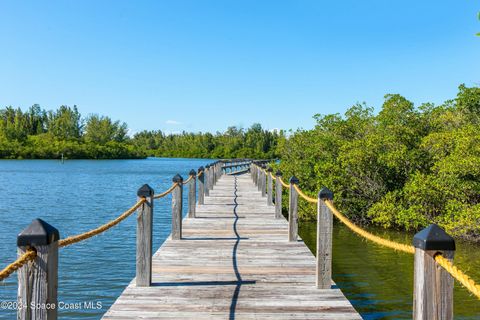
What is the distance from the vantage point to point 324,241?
18.6 ft

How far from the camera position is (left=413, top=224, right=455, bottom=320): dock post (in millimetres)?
2531

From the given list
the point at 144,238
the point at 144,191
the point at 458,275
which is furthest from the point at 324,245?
the point at 458,275

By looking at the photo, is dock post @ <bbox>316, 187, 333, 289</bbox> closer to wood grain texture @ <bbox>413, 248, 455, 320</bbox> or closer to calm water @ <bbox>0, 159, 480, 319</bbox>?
calm water @ <bbox>0, 159, 480, 319</bbox>

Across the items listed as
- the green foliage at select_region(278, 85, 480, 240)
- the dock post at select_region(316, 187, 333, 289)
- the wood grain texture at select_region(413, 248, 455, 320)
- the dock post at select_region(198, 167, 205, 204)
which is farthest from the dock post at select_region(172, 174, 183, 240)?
the green foliage at select_region(278, 85, 480, 240)

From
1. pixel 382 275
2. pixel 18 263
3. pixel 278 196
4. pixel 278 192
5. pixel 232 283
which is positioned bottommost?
pixel 382 275

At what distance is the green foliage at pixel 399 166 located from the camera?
13141 mm

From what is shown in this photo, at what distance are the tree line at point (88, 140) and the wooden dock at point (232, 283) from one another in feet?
324

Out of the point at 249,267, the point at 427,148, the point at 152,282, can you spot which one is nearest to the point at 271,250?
the point at 249,267

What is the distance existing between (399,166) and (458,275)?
13912 millimetres

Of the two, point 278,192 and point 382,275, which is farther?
point 278,192

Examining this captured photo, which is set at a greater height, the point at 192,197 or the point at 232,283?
the point at 192,197

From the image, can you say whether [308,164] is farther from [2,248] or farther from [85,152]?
[85,152]

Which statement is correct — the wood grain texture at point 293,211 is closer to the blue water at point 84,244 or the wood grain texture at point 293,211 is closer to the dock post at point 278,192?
the dock post at point 278,192

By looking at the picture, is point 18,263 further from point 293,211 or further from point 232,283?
point 293,211
